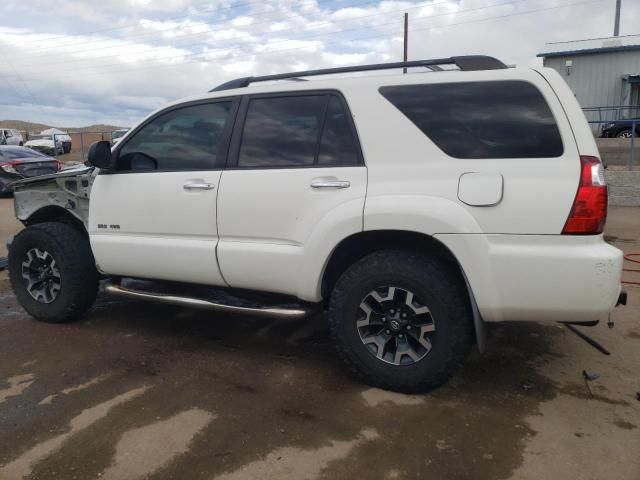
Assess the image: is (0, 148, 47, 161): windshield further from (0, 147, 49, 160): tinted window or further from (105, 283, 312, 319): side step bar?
(105, 283, 312, 319): side step bar

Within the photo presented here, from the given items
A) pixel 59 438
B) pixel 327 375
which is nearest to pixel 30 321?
pixel 59 438

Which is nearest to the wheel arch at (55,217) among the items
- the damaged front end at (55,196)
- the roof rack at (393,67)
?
the damaged front end at (55,196)

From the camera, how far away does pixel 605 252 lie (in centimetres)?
285

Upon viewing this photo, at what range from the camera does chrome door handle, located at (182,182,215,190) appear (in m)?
3.71

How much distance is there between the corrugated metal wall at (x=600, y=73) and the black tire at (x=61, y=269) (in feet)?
74.9

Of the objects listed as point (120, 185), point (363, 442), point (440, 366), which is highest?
point (120, 185)

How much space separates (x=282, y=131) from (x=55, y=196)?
2190 millimetres

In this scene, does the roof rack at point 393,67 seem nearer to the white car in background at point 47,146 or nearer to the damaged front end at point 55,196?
the damaged front end at point 55,196

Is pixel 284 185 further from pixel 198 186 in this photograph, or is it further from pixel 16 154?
pixel 16 154

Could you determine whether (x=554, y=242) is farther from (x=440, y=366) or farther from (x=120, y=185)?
(x=120, y=185)

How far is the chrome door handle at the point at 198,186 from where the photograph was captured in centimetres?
371

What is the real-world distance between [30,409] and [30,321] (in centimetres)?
179

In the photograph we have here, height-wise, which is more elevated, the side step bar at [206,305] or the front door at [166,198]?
the front door at [166,198]

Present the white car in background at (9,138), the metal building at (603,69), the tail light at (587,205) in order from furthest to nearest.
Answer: the white car in background at (9,138)
the metal building at (603,69)
the tail light at (587,205)
